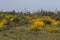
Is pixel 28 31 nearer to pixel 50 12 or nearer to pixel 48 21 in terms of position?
pixel 48 21

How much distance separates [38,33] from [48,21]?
6.91 m

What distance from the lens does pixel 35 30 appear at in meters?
18.1

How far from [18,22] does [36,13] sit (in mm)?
9775

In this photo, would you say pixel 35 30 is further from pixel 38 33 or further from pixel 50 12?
pixel 50 12

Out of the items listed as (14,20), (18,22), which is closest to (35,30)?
(18,22)

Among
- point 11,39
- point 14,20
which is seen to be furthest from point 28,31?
point 14,20

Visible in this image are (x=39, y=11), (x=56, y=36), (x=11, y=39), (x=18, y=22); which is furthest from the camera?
(x=39, y=11)

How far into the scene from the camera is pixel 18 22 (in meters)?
23.9

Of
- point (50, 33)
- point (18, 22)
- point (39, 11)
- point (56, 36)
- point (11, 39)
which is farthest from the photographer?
point (39, 11)

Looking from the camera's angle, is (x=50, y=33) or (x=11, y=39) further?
(x=50, y=33)

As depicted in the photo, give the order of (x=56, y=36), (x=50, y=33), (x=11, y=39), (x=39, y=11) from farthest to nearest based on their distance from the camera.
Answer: (x=39, y=11) → (x=50, y=33) → (x=56, y=36) → (x=11, y=39)

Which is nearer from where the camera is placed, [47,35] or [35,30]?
[47,35]

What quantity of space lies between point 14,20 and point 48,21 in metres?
3.41

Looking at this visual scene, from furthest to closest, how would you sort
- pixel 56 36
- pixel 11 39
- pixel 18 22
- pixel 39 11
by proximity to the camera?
pixel 39 11
pixel 18 22
pixel 56 36
pixel 11 39
